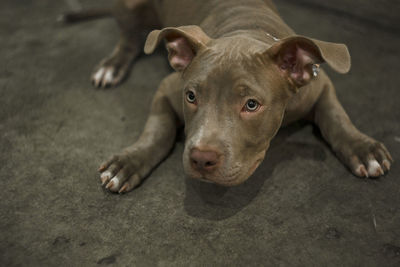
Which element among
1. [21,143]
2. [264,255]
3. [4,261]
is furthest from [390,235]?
[21,143]

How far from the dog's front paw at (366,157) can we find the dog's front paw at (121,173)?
168 centimetres

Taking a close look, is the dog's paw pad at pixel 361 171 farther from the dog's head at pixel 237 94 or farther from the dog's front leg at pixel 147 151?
the dog's front leg at pixel 147 151

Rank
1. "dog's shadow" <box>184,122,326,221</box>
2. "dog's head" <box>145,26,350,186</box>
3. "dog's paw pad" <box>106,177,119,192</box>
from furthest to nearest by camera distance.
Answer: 1. "dog's paw pad" <box>106,177,119,192</box>
2. "dog's shadow" <box>184,122,326,221</box>
3. "dog's head" <box>145,26,350,186</box>

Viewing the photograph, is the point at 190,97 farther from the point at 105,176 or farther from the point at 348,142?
the point at 348,142

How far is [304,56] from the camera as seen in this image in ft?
8.90

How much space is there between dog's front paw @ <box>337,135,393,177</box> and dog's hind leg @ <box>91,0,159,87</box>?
8.28 ft

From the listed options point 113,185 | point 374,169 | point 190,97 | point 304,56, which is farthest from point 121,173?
point 374,169

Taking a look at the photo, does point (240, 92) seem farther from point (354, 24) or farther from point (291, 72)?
point (354, 24)

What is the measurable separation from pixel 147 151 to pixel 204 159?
35.7 inches

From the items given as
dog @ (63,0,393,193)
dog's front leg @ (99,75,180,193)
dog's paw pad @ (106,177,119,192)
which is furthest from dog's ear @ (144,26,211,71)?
dog's paw pad @ (106,177,119,192)

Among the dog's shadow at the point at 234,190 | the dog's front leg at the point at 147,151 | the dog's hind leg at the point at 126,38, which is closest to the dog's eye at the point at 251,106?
the dog's shadow at the point at 234,190

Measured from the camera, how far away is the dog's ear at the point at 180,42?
2844mm

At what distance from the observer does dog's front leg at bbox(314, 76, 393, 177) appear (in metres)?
3.21

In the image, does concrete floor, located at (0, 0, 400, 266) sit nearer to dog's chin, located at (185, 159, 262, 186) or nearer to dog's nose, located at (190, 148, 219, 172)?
dog's chin, located at (185, 159, 262, 186)
